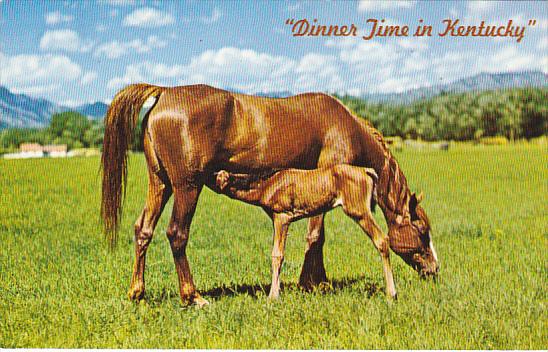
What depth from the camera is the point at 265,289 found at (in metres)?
5.69

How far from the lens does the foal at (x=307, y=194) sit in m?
4.83

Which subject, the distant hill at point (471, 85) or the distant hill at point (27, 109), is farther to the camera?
the distant hill at point (27, 109)

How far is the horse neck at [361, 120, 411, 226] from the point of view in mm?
5266

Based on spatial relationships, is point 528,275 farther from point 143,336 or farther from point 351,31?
point 143,336

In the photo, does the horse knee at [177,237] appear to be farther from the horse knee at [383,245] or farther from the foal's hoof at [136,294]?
the horse knee at [383,245]

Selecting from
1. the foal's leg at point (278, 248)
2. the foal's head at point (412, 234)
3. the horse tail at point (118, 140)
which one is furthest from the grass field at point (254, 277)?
the horse tail at point (118, 140)

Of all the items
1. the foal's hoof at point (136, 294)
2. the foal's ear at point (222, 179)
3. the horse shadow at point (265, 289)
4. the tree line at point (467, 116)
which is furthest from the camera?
the tree line at point (467, 116)

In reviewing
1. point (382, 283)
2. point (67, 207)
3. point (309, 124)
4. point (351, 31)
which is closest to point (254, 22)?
point (351, 31)

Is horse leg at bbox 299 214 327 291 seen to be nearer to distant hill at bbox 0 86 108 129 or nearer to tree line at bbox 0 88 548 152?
tree line at bbox 0 88 548 152

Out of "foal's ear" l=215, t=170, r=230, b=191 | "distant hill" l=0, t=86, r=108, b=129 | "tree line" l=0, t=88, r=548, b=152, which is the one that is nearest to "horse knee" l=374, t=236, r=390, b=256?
"foal's ear" l=215, t=170, r=230, b=191

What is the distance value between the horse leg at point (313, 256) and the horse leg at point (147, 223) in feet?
4.20

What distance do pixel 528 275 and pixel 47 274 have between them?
4746 millimetres

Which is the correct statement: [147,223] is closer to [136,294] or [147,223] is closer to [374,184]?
[136,294]

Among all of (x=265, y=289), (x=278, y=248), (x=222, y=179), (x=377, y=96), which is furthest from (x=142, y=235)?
(x=377, y=96)
